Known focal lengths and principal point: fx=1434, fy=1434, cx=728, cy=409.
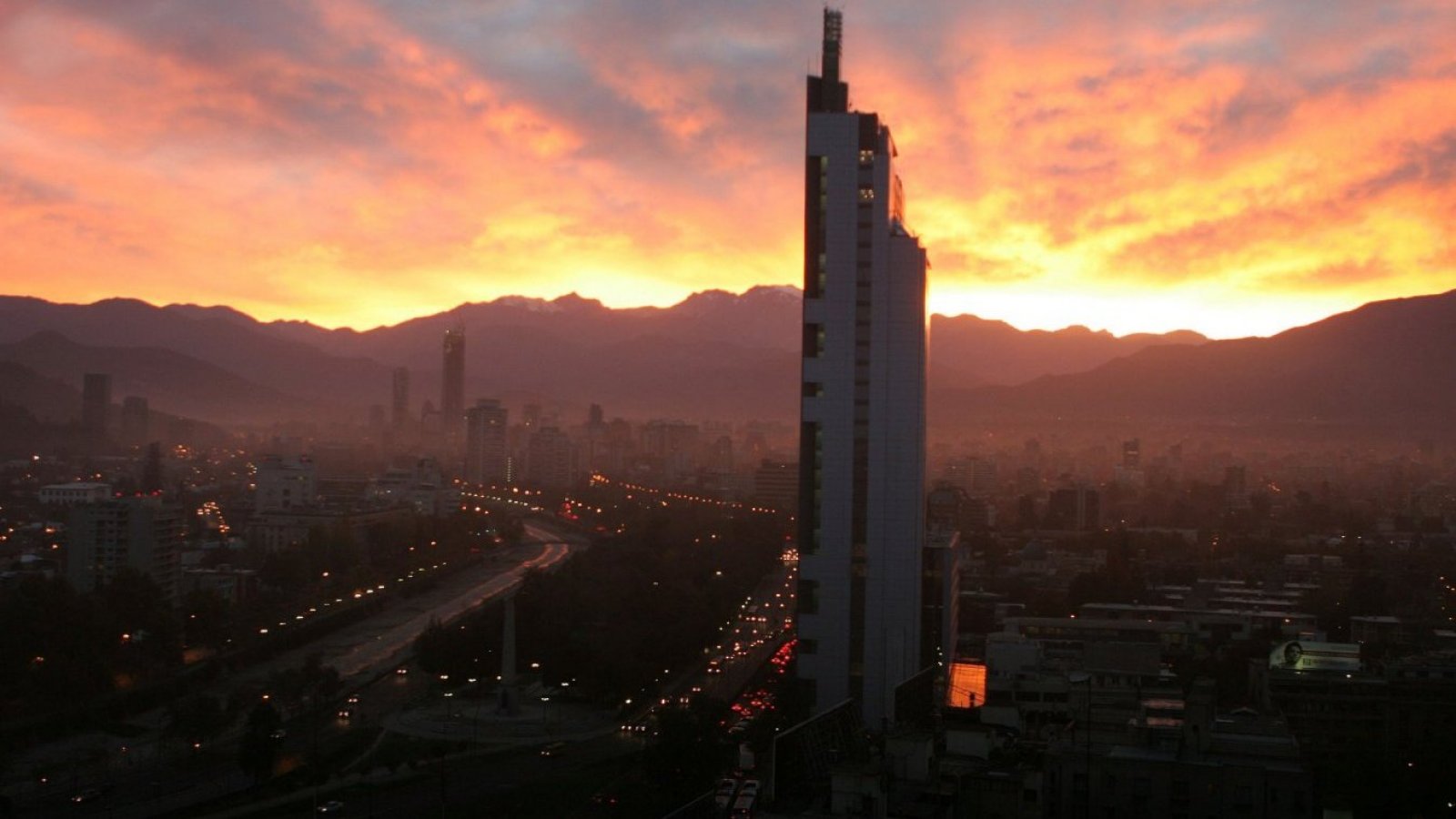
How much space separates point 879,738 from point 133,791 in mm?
7633

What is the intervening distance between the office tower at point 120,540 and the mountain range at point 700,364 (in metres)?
43.2

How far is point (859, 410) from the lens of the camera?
12234mm

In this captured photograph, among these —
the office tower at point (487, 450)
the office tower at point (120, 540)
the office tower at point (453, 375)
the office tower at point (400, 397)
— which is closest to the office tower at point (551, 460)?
the office tower at point (487, 450)

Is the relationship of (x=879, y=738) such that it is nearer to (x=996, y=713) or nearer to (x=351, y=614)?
(x=996, y=713)

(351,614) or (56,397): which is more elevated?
(56,397)

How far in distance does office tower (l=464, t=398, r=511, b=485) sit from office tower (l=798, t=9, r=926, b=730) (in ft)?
159

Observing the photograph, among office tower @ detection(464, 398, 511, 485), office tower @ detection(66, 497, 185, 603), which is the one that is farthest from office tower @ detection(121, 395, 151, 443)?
office tower @ detection(66, 497, 185, 603)

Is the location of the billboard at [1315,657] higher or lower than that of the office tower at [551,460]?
lower

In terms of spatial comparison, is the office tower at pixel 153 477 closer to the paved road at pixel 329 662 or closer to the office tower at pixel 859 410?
the paved road at pixel 329 662

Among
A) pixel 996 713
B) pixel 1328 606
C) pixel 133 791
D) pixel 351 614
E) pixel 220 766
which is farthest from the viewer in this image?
pixel 351 614

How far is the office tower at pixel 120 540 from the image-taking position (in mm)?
21781

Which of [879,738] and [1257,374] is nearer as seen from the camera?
[879,738]

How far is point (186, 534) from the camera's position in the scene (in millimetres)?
31234

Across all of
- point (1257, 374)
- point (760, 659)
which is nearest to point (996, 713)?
point (760, 659)
